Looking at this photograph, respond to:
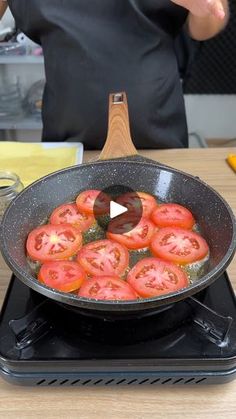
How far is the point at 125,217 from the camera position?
79cm

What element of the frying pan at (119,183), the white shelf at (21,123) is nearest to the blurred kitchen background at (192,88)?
the white shelf at (21,123)

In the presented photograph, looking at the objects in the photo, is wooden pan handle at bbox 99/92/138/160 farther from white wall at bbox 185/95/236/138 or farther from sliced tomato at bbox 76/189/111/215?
white wall at bbox 185/95/236/138

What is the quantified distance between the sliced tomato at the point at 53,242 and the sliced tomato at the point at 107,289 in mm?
93

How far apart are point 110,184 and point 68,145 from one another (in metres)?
0.37

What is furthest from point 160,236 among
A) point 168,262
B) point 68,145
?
point 68,145

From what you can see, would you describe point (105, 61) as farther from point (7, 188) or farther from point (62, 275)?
point (62, 275)

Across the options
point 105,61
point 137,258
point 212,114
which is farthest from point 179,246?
point 212,114

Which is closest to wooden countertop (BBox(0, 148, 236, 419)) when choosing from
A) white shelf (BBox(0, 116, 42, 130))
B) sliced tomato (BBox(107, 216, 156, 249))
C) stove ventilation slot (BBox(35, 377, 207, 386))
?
stove ventilation slot (BBox(35, 377, 207, 386))

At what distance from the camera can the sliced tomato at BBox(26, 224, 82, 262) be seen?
2.30 ft

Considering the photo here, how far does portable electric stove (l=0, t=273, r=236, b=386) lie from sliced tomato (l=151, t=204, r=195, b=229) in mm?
175

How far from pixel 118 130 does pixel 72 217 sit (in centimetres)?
28

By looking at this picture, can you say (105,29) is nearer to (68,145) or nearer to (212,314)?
(68,145)

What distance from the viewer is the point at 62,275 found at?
2.10 feet

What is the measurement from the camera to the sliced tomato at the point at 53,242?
70 centimetres
